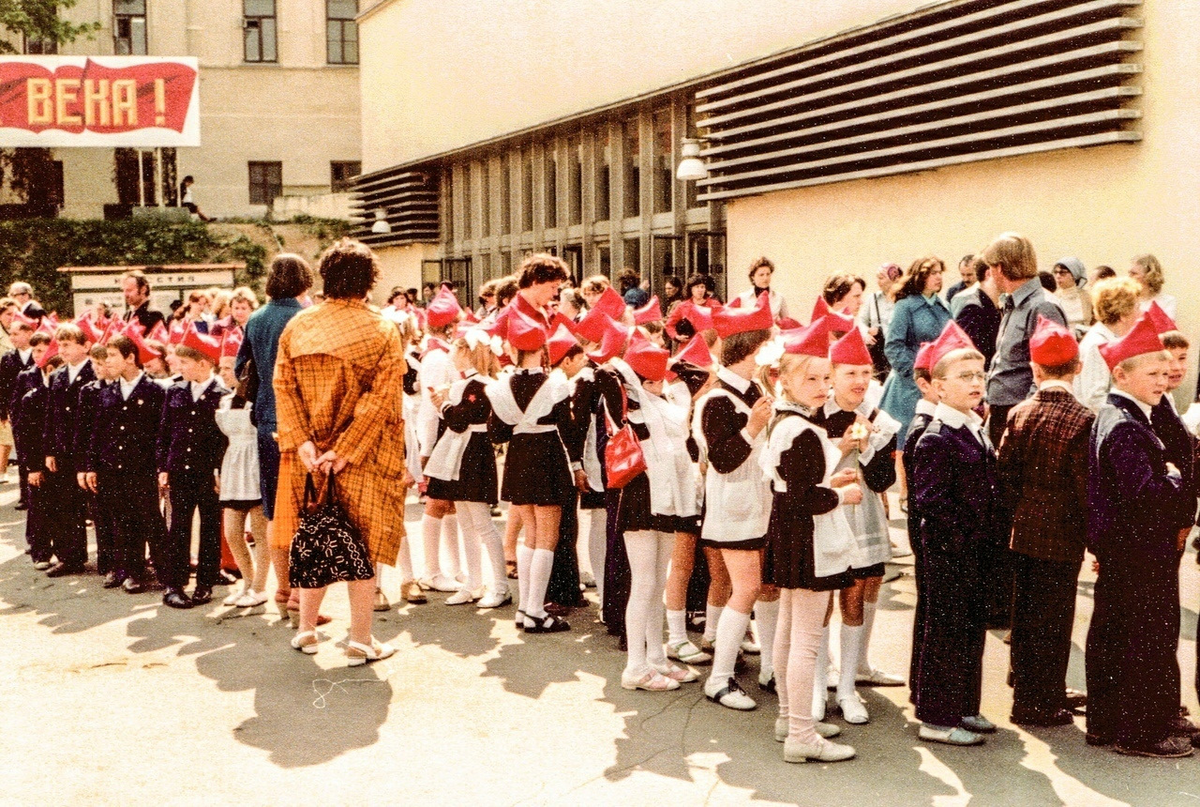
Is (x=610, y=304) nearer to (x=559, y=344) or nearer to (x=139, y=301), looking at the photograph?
(x=559, y=344)

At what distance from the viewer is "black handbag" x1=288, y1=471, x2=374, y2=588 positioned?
6941 millimetres

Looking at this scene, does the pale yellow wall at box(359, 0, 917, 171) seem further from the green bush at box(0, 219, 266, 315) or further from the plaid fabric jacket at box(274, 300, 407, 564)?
the plaid fabric jacket at box(274, 300, 407, 564)

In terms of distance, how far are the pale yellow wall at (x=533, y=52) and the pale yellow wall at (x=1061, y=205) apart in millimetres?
1922

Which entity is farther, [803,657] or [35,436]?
[35,436]

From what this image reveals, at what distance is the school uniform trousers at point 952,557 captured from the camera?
5656 mm

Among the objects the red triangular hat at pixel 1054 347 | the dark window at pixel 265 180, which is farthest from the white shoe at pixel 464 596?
the dark window at pixel 265 180

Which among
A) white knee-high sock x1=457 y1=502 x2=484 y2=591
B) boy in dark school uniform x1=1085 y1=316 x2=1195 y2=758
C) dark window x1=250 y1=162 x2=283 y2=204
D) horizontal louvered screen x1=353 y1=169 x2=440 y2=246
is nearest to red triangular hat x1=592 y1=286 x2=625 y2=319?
white knee-high sock x1=457 y1=502 x2=484 y2=591

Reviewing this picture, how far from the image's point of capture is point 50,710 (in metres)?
6.43

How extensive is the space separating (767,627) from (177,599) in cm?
A: 400

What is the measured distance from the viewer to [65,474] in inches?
392

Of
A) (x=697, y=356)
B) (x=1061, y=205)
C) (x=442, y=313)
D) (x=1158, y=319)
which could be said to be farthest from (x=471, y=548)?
(x=1061, y=205)

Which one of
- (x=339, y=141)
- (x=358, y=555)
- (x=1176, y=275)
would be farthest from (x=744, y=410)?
(x=339, y=141)

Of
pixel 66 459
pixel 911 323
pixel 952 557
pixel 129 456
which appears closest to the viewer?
pixel 952 557

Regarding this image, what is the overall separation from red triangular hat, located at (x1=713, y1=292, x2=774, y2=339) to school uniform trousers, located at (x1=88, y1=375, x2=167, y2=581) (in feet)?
14.0
